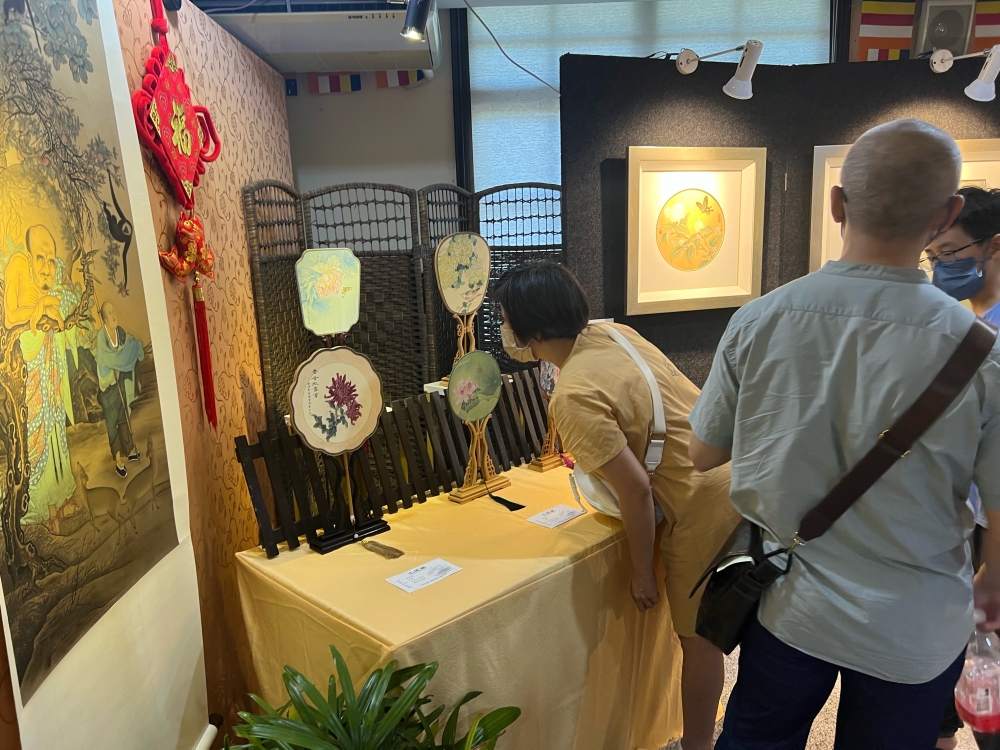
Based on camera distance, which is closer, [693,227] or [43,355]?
[43,355]

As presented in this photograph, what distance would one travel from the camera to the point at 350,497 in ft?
5.62

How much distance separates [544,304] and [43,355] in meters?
0.97

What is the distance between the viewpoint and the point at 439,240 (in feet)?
9.04

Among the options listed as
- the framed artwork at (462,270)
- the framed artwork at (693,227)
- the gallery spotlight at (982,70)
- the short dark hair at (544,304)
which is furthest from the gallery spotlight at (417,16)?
the gallery spotlight at (982,70)

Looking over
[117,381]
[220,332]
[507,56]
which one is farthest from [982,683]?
[507,56]

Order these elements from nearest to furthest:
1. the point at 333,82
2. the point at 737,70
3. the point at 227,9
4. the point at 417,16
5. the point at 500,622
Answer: the point at 500,622
the point at 417,16
the point at 227,9
the point at 737,70
the point at 333,82

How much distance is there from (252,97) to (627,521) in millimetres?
2326

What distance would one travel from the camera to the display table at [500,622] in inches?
52.2

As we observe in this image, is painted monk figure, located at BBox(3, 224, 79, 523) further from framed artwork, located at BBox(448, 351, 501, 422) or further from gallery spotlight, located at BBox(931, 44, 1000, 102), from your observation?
gallery spotlight, located at BBox(931, 44, 1000, 102)

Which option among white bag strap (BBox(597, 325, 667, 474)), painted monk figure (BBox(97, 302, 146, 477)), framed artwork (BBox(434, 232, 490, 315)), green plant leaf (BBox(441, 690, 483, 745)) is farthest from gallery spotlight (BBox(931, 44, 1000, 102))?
painted monk figure (BBox(97, 302, 146, 477))

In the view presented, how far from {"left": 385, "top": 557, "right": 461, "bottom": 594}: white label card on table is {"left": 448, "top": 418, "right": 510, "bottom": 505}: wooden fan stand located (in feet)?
1.39

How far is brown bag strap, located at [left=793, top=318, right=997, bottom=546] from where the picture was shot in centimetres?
88

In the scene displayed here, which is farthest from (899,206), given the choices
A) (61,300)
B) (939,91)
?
(939,91)

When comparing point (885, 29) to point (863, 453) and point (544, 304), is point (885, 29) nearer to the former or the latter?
point (544, 304)
